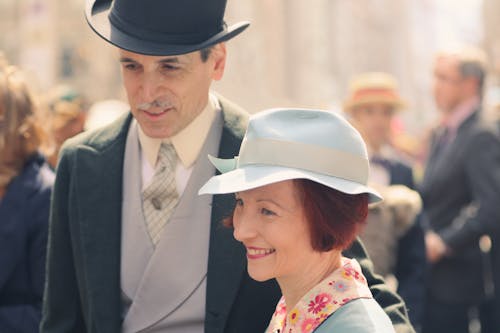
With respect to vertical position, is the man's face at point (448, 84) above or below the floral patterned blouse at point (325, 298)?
below

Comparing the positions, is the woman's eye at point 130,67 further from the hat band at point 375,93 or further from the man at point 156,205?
the hat band at point 375,93

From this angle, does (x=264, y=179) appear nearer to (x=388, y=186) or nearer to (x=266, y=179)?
(x=266, y=179)

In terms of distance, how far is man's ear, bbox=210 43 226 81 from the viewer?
2.96m

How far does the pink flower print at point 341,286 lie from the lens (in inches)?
87.3

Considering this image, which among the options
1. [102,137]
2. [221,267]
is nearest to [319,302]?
[221,267]

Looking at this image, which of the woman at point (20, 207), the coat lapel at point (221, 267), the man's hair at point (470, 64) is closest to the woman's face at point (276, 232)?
the coat lapel at point (221, 267)

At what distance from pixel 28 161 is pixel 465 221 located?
292cm

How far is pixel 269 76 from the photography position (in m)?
27.1

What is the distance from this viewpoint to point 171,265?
2799 millimetres

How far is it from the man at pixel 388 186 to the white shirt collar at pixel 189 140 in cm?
163

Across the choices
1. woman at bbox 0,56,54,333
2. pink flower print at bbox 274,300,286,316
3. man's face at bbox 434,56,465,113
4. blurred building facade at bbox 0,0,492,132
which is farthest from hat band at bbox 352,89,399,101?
blurred building facade at bbox 0,0,492,132

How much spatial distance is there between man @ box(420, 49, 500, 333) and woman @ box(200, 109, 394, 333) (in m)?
3.39

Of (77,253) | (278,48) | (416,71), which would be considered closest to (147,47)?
(77,253)

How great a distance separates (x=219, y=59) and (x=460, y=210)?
10.6 ft
